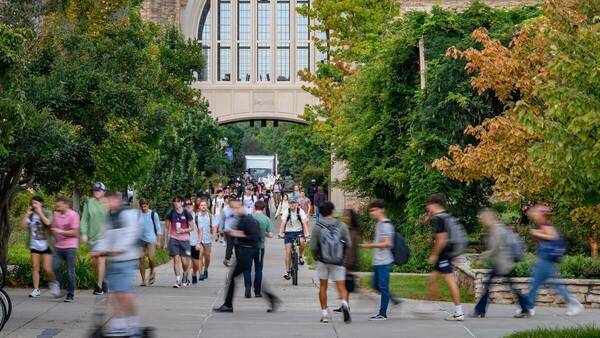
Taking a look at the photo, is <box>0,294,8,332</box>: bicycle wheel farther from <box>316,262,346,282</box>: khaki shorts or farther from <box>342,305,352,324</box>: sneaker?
<box>342,305,352,324</box>: sneaker

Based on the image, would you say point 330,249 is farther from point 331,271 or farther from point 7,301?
point 7,301

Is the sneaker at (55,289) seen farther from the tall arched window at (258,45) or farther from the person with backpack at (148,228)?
the tall arched window at (258,45)

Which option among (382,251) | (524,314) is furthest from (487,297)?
(382,251)

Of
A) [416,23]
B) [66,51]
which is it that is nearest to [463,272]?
[66,51]

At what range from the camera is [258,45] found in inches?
2453

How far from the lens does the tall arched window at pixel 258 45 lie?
62125mm

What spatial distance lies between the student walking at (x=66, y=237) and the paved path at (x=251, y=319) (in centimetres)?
31

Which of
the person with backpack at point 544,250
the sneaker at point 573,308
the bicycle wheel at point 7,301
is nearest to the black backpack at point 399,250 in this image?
the person with backpack at point 544,250

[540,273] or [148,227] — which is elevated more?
[148,227]

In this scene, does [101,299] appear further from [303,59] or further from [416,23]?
[303,59]

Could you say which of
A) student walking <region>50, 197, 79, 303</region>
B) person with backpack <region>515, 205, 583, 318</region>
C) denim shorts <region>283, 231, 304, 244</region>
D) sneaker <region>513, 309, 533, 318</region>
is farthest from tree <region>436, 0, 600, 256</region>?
student walking <region>50, 197, 79, 303</region>

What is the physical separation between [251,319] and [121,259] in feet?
13.6

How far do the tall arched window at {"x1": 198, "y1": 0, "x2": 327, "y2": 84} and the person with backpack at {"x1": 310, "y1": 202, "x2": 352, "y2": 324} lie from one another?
1866 inches

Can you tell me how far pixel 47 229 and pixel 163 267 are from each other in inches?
348
